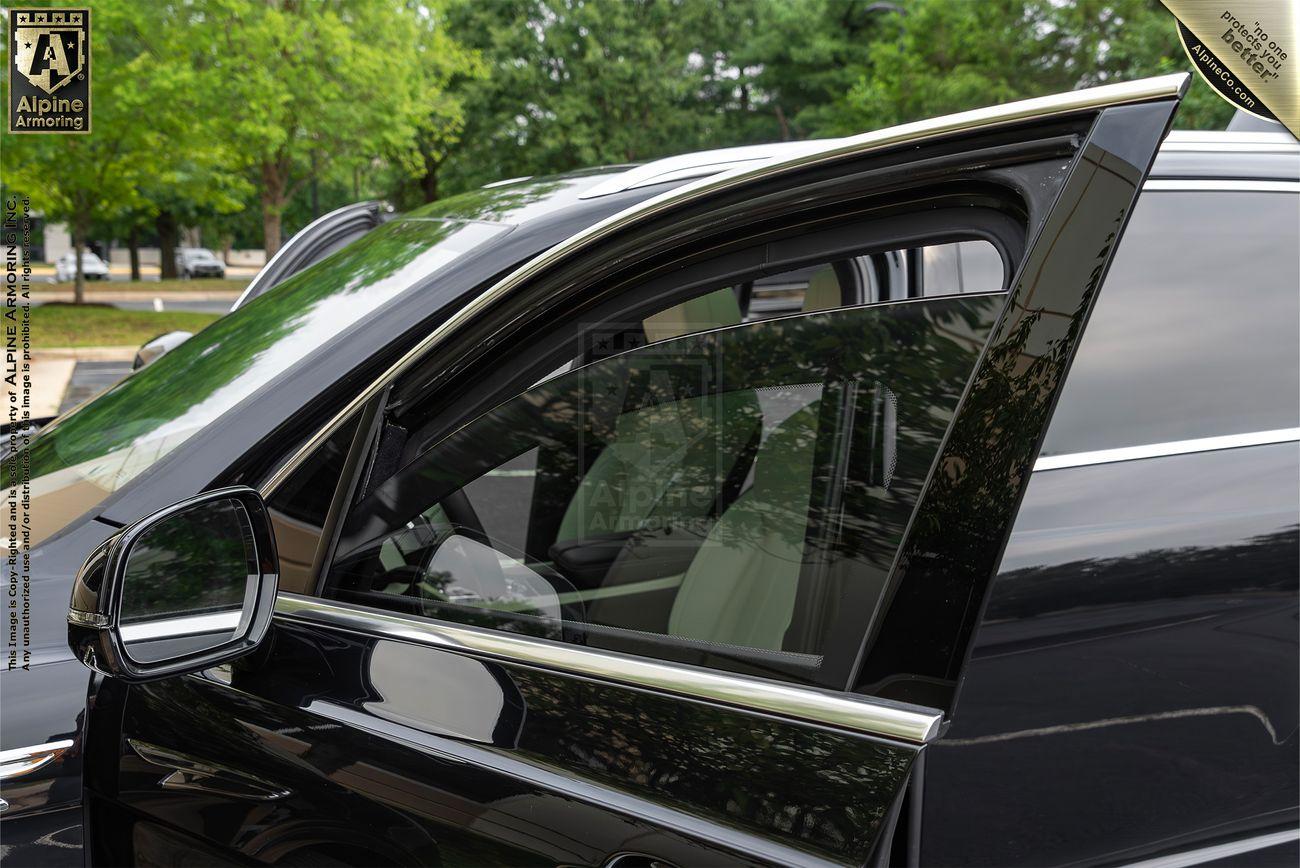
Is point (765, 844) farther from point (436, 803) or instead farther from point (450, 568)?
point (450, 568)

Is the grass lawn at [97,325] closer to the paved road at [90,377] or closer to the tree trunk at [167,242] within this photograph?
the paved road at [90,377]

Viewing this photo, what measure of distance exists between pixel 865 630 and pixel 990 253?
1.53 ft

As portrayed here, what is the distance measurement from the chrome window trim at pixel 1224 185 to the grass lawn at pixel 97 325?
19691 mm

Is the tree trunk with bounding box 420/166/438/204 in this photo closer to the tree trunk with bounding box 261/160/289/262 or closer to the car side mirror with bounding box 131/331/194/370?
the tree trunk with bounding box 261/160/289/262

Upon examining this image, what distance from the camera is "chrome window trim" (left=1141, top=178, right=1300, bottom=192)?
1.59 m

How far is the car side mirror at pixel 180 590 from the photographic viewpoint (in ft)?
4.16

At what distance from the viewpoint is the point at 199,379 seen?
6.32 feet

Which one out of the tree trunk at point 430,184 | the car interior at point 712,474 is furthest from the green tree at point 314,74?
the car interior at point 712,474

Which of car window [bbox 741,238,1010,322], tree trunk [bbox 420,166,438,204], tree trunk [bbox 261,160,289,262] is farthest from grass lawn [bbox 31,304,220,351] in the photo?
car window [bbox 741,238,1010,322]


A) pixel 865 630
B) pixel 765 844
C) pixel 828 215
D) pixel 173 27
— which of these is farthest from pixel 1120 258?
pixel 173 27

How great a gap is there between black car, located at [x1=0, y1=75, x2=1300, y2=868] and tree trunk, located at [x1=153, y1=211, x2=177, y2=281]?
54572mm

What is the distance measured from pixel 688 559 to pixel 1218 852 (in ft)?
2.90

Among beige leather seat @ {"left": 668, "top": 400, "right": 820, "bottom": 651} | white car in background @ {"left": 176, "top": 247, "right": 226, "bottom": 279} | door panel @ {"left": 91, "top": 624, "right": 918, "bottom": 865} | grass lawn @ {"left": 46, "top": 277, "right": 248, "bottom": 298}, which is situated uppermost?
white car in background @ {"left": 176, "top": 247, "right": 226, "bottom": 279}

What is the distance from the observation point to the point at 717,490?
69.5 inches
